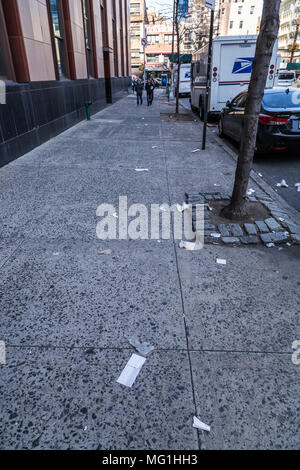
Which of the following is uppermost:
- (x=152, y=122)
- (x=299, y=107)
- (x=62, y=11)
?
(x=62, y=11)

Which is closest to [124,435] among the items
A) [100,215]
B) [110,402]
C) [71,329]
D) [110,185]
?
[110,402]

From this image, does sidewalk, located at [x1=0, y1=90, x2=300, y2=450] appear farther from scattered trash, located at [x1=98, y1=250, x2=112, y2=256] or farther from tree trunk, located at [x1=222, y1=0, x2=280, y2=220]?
tree trunk, located at [x1=222, y1=0, x2=280, y2=220]

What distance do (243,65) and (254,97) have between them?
10.6 m

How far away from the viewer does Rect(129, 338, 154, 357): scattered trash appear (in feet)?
8.09

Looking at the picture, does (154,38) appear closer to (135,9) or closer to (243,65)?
(135,9)

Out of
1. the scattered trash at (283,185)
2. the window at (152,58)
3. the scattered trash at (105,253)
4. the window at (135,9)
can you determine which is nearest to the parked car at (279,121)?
the scattered trash at (283,185)

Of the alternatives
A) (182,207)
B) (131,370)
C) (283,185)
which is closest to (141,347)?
(131,370)

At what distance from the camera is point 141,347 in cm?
251

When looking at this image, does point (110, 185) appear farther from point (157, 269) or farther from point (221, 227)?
point (157, 269)

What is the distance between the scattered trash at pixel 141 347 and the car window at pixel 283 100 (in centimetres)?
696

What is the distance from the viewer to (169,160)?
7.93 meters

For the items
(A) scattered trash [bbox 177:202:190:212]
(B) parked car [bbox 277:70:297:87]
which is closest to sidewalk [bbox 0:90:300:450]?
(A) scattered trash [bbox 177:202:190:212]

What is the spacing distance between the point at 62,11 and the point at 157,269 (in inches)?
517

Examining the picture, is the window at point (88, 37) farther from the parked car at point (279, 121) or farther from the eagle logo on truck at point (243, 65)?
the parked car at point (279, 121)
